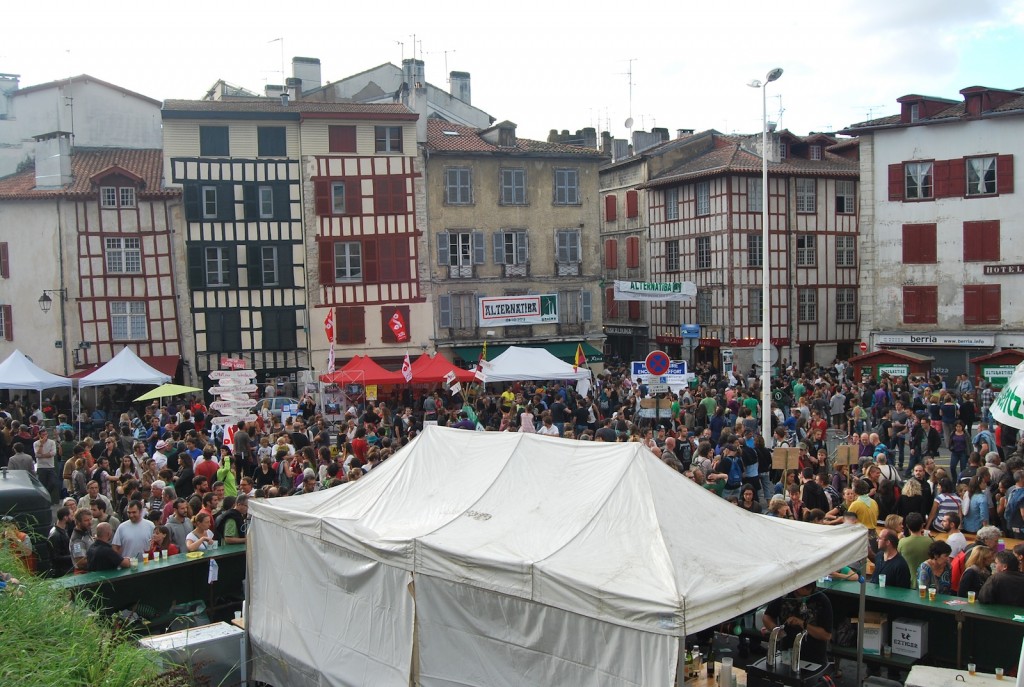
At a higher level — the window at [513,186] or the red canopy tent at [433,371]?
the window at [513,186]

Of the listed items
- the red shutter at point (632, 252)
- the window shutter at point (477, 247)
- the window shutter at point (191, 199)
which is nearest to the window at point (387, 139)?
the window shutter at point (477, 247)

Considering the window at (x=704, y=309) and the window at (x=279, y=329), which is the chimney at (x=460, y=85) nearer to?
the window at (x=704, y=309)

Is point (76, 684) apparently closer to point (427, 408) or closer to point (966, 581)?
point (966, 581)

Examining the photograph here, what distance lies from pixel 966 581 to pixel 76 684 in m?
7.18

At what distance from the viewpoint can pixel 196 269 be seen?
114 ft

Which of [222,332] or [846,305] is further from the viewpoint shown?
[846,305]

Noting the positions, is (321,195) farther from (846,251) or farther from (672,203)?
(846,251)

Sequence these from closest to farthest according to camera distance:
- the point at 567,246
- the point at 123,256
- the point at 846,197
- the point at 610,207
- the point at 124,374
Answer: the point at 124,374 < the point at 123,256 < the point at 567,246 < the point at 846,197 < the point at 610,207

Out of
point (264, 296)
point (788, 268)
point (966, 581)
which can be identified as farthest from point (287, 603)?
point (788, 268)

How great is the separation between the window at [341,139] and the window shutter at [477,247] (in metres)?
5.33

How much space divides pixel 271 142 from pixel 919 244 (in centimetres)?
2255

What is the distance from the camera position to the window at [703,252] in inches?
1617

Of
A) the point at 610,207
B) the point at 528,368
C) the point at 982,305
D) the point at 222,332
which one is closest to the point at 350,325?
the point at 222,332

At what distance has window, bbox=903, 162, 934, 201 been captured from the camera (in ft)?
114
